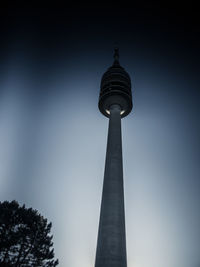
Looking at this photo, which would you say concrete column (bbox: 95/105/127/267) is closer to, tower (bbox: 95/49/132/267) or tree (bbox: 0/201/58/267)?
tower (bbox: 95/49/132/267)

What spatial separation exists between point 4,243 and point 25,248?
9.38 ft

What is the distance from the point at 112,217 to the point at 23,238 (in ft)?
33.6

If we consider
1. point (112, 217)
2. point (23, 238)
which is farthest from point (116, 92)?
point (23, 238)

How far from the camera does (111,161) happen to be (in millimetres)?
30016

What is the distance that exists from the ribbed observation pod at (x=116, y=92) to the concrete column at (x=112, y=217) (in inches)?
357

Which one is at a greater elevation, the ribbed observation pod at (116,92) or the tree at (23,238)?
the ribbed observation pod at (116,92)

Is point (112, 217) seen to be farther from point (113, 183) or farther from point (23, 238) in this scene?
point (23, 238)

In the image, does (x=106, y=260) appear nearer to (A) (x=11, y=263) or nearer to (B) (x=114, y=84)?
(A) (x=11, y=263)

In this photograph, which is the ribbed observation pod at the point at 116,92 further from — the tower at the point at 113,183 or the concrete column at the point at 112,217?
the concrete column at the point at 112,217

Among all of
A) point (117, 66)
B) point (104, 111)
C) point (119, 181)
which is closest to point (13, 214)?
point (119, 181)

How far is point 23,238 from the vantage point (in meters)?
25.2

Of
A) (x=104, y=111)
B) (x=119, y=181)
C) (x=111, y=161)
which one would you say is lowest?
(x=119, y=181)

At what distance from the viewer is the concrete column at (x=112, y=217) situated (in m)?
22.1

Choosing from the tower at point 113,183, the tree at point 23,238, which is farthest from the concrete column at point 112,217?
the tree at point 23,238
